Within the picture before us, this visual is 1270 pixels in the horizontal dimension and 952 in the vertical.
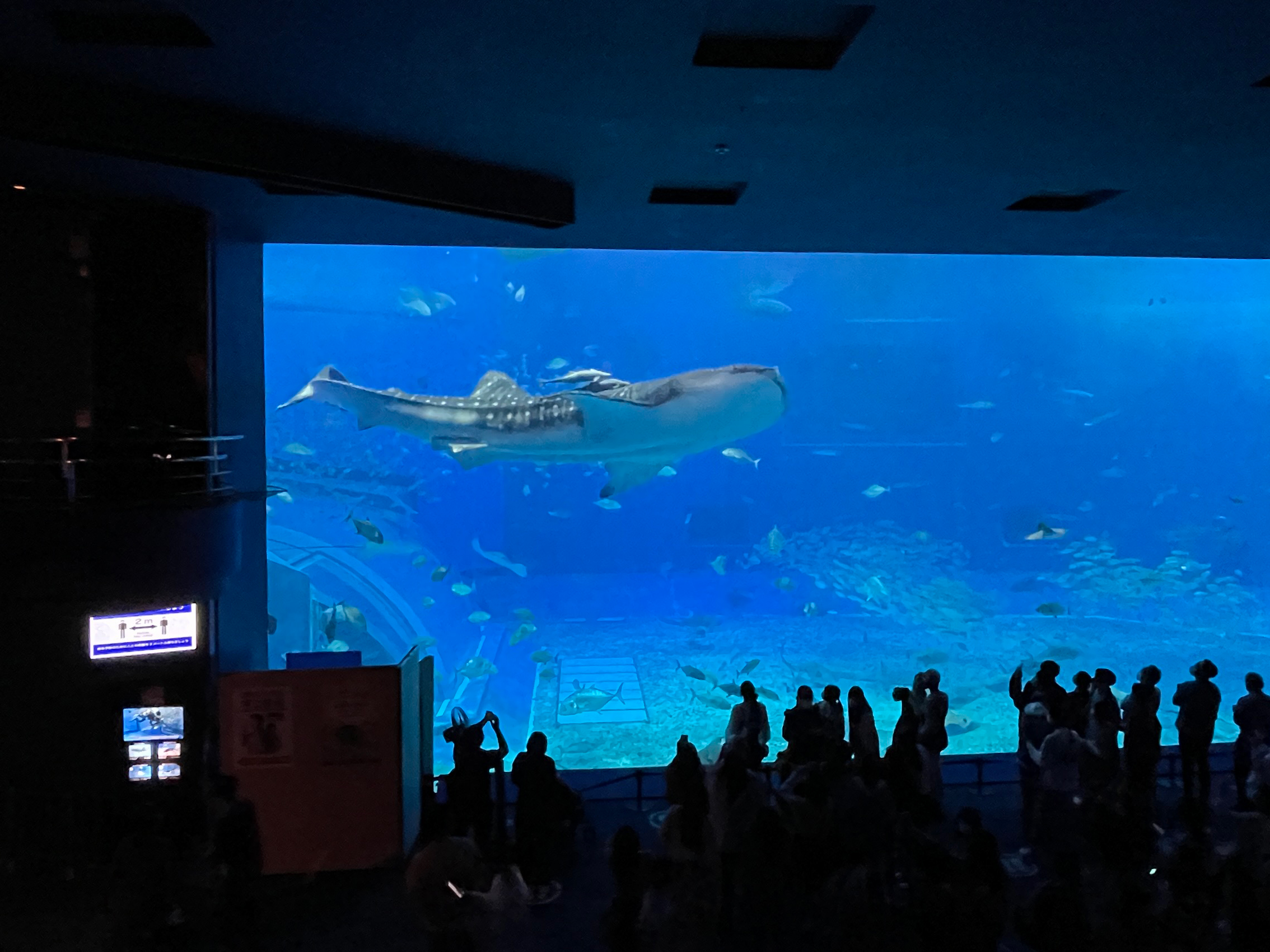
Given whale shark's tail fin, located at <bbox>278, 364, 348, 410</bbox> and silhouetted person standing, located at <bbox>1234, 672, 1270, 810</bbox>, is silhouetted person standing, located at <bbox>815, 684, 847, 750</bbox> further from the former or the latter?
whale shark's tail fin, located at <bbox>278, 364, 348, 410</bbox>

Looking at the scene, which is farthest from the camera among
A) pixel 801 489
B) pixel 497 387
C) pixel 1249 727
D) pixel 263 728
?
pixel 801 489

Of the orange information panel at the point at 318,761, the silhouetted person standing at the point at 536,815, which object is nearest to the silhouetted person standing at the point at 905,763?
the silhouetted person standing at the point at 536,815

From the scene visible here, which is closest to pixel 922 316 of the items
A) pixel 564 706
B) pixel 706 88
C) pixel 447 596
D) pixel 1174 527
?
pixel 1174 527

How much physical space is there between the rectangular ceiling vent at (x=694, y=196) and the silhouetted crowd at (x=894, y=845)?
3756mm

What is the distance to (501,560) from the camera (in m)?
33.5

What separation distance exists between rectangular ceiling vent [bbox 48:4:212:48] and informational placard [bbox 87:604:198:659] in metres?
3.56

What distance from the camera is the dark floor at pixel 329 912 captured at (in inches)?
175

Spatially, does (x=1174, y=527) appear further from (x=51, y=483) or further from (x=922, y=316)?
(x=51, y=483)

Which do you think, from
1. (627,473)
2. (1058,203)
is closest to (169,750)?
(1058,203)

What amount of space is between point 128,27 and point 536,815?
4662 mm

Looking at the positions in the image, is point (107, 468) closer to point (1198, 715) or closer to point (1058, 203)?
point (1058, 203)

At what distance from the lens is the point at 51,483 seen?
5145 mm

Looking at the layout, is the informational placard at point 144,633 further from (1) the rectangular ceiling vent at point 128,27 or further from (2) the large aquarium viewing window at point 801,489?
(2) the large aquarium viewing window at point 801,489

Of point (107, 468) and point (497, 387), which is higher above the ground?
point (497, 387)
